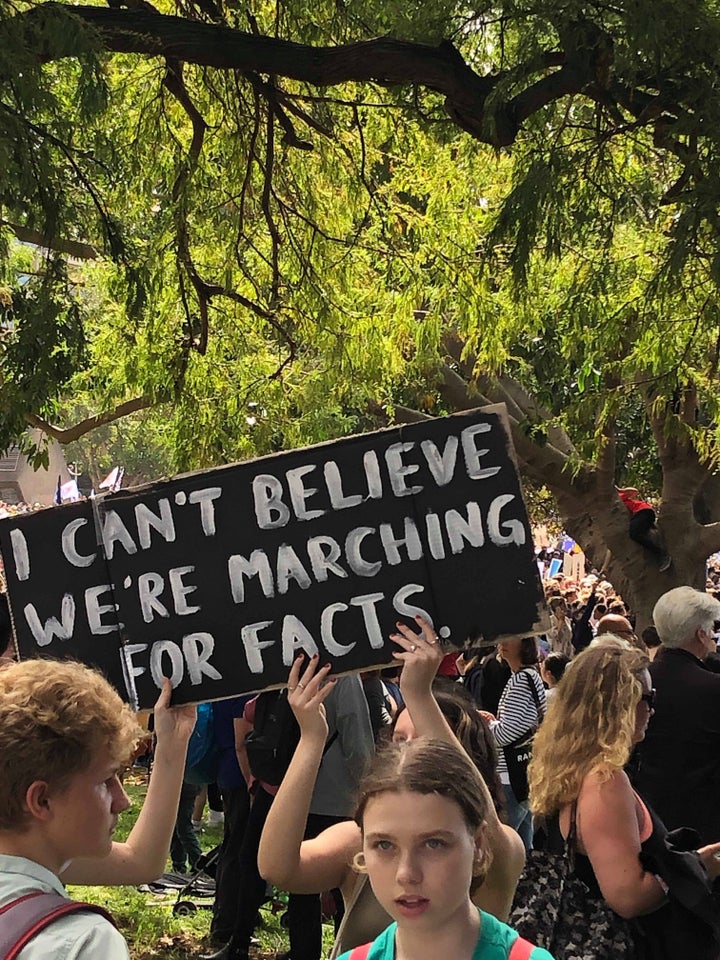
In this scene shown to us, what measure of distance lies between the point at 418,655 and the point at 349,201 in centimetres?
609

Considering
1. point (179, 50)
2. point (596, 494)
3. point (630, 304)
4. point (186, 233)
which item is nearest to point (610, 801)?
point (179, 50)

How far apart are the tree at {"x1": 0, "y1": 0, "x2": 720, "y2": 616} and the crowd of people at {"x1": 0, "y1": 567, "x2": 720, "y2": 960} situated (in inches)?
72.4

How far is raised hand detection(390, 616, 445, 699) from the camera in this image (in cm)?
335

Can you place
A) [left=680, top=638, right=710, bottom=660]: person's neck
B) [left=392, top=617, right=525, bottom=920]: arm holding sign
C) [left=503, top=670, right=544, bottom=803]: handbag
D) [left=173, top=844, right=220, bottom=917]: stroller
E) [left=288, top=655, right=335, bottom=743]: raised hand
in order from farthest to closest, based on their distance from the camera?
[left=173, top=844, right=220, bottom=917]: stroller < [left=503, top=670, right=544, bottom=803]: handbag < [left=680, top=638, right=710, bottom=660]: person's neck < [left=288, top=655, right=335, bottom=743]: raised hand < [left=392, top=617, right=525, bottom=920]: arm holding sign

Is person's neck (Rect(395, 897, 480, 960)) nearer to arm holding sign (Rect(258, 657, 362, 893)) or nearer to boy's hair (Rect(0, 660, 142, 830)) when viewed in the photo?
boy's hair (Rect(0, 660, 142, 830))

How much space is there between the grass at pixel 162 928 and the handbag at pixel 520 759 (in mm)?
1224

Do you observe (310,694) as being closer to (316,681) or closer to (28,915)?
(316,681)

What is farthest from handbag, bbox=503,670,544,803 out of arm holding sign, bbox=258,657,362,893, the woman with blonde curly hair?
arm holding sign, bbox=258,657,362,893

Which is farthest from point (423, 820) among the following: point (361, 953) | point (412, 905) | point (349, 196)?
point (349, 196)

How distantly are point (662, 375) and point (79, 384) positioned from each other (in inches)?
229

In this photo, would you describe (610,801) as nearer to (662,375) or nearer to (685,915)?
(685,915)

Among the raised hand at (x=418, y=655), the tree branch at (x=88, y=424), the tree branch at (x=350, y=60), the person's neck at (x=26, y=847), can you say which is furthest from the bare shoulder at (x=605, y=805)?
the tree branch at (x=88, y=424)

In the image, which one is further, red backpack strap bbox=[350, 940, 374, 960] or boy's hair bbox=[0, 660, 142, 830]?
red backpack strap bbox=[350, 940, 374, 960]

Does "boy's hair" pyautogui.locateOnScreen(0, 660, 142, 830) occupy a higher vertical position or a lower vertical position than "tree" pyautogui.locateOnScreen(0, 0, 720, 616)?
lower
